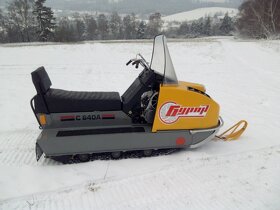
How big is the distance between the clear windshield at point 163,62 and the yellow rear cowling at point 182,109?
136 millimetres

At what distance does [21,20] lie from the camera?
35.8 metres

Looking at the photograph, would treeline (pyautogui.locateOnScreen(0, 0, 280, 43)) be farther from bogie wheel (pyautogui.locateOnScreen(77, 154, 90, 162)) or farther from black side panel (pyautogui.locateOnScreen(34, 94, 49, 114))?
black side panel (pyautogui.locateOnScreen(34, 94, 49, 114))

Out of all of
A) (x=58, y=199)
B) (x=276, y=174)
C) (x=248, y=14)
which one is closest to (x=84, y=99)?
(x=58, y=199)

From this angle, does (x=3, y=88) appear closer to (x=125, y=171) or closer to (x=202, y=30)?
(x=125, y=171)

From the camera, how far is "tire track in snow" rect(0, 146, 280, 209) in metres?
3.17

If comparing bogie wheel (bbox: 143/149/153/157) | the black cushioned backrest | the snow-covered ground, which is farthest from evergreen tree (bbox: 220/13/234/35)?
the black cushioned backrest

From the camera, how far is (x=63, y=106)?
13.1 ft

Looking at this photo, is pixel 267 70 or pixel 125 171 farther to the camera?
pixel 267 70

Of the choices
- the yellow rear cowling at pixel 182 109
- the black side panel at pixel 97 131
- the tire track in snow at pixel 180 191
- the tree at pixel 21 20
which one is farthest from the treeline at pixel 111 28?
the tire track in snow at pixel 180 191

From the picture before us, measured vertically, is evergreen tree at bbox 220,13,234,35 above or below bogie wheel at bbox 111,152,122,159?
below

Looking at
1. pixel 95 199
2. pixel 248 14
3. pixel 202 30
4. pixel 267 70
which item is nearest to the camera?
pixel 95 199

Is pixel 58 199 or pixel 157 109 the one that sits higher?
pixel 157 109

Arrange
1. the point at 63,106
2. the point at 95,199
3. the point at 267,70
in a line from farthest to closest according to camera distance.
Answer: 1. the point at 267,70
2. the point at 63,106
3. the point at 95,199

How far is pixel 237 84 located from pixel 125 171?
→ 19.6 feet
